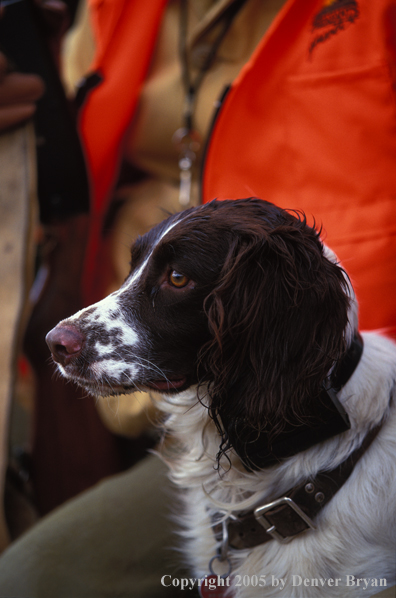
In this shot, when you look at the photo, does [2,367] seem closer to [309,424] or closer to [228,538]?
[228,538]

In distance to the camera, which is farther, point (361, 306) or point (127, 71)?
point (127, 71)

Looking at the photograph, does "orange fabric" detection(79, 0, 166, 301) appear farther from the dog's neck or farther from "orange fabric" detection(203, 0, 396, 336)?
the dog's neck

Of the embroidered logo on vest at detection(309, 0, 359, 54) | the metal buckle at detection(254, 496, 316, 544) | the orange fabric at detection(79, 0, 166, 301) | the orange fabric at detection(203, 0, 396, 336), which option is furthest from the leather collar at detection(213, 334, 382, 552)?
the orange fabric at detection(79, 0, 166, 301)

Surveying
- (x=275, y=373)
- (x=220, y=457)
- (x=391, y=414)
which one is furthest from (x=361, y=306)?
(x=220, y=457)

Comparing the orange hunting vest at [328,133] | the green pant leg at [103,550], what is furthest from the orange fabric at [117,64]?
the green pant leg at [103,550]

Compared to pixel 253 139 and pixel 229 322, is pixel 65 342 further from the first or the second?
pixel 253 139

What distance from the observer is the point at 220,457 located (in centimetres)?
113

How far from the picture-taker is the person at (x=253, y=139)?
1.29m

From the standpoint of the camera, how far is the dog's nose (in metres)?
1.05

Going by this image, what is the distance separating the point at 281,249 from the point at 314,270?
9 cm

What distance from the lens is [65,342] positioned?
1049 mm

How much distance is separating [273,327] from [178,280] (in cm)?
24

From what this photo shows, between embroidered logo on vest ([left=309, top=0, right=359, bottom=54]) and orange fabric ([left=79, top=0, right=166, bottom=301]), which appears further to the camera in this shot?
orange fabric ([left=79, top=0, right=166, bottom=301])

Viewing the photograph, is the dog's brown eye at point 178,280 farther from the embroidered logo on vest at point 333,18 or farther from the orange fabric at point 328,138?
Answer: the embroidered logo on vest at point 333,18
